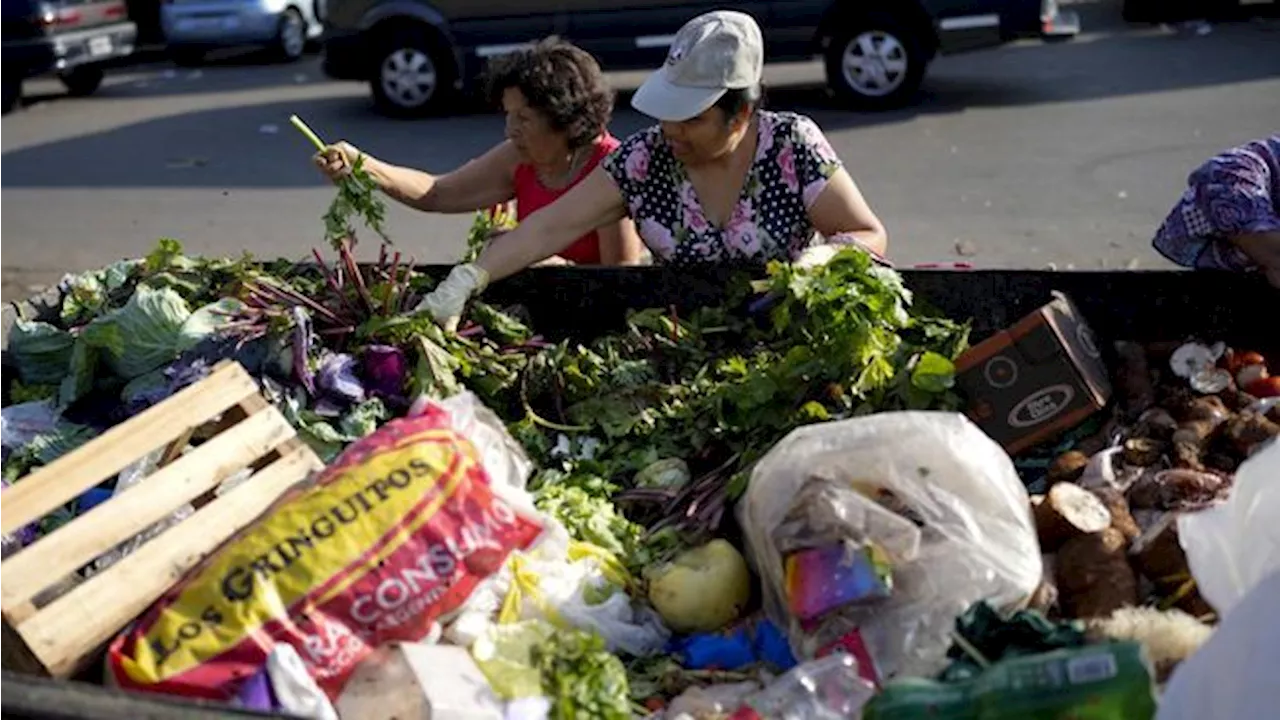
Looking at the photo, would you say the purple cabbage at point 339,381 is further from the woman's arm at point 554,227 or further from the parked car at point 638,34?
the parked car at point 638,34

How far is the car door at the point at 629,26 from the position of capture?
1178 centimetres

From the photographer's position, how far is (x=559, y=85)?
4.90m

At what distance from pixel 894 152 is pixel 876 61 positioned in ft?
4.97

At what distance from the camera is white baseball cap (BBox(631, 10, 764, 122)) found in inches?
162

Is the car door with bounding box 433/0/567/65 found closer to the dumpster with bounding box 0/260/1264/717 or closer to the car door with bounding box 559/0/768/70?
the car door with bounding box 559/0/768/70

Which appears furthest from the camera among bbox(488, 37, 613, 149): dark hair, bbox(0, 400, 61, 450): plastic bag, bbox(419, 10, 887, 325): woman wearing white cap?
bbox(488, 37, 613, 149): dark hair

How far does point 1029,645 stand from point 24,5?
46.2ft

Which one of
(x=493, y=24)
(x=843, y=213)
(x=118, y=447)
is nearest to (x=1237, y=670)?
(x=118, y=447)

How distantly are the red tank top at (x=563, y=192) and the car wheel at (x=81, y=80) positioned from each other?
12213mm

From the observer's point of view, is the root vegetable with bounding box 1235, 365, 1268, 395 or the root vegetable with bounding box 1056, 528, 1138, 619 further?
the root vegetable with bounding box 1235, 365, 1268, 395

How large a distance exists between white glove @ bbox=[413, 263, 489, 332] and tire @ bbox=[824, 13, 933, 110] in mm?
7718

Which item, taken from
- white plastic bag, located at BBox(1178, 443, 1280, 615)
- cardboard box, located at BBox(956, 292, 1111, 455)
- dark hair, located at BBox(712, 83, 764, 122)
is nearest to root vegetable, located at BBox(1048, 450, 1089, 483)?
cardboard box, located at BBox(956, 292, 1111, 455)

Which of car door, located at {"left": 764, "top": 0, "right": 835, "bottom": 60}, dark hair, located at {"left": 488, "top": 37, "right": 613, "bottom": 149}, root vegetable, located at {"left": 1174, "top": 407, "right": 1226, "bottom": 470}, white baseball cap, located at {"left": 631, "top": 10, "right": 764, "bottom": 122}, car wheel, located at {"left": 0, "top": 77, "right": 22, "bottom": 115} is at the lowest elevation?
car wheel, located at {"left": 0, "top": 77, "right": 22, "bottom": 115}

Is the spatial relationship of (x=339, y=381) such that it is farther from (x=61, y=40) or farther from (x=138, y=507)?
(x=61, y=40)
